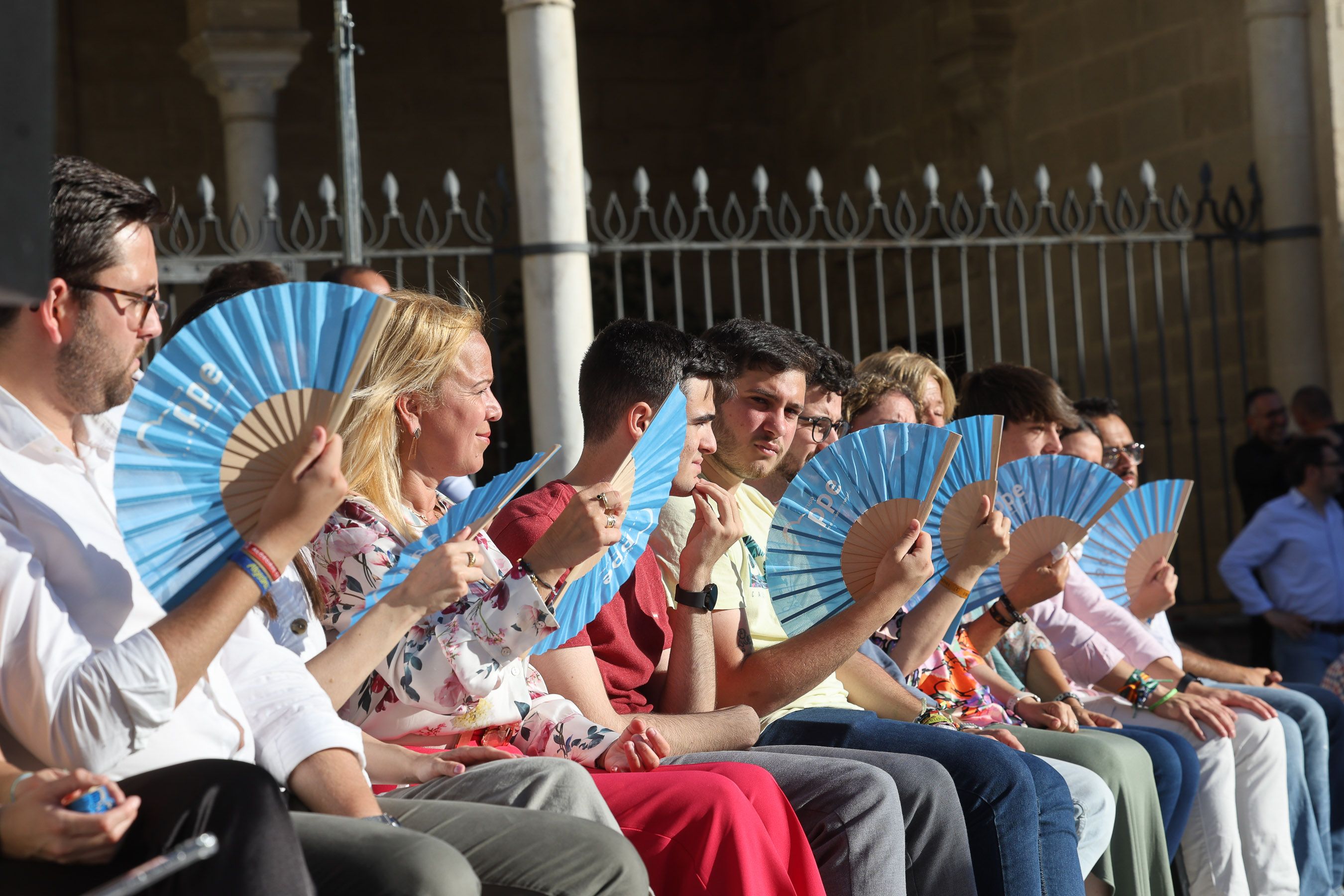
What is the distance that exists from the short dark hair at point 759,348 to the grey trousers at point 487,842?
1.54m

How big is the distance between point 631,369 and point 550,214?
3884mm

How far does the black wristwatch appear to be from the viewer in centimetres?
335

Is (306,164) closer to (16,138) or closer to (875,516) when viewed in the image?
(875,516)

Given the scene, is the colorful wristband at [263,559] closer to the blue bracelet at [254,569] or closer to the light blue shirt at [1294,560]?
the blue bracelet at [254,569]

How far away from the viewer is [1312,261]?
8.31 metres

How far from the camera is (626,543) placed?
10.3ft

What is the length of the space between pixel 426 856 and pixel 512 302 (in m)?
9.29

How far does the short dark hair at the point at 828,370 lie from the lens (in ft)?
13.7

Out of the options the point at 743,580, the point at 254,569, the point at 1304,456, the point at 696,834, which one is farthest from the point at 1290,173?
the point at 254,569

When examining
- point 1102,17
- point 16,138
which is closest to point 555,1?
point 1102,17

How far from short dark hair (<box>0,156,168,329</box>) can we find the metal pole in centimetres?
316

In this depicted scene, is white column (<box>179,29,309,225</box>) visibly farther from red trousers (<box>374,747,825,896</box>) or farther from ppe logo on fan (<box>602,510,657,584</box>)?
red trousers (<box>374,747,825,896</box>)

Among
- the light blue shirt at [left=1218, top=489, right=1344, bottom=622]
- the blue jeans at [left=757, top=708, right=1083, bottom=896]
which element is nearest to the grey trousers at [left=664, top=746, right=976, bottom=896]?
the blue jeans at [left=757, top=708, right=1083, bottom=896]

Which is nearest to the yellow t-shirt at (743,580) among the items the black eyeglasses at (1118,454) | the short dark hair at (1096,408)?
the black eyeglasses at (1118,454)
